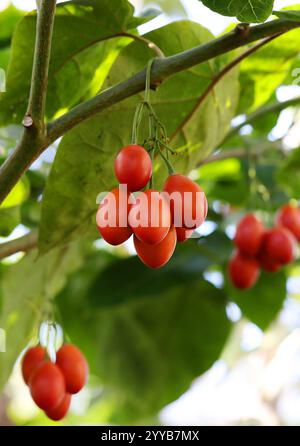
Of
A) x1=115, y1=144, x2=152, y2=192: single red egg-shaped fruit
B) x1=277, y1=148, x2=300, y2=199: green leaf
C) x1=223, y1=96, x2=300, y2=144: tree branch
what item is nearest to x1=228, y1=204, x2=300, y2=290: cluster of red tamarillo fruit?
x1=277, y1=148, x2=300, y2=199: green leaf

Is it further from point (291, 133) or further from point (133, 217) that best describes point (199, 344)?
point (133, 217)

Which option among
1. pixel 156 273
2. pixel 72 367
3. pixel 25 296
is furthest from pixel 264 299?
pixel 72 367

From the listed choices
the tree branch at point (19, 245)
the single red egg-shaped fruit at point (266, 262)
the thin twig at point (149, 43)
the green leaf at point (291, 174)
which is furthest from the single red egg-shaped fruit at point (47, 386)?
the green leaf at point (291, 174)

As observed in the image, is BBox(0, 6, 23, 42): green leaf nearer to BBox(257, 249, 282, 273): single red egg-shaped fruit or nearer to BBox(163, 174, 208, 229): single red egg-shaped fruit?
BBox(257, 249, 282, 273): single red egg-shaped fruit

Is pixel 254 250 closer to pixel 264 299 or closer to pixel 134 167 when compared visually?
pixel 264 299

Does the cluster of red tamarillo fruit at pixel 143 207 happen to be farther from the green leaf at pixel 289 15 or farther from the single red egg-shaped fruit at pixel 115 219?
the green leaf at pixel 289 15

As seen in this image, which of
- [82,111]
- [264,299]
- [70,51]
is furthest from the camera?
[264,299]
